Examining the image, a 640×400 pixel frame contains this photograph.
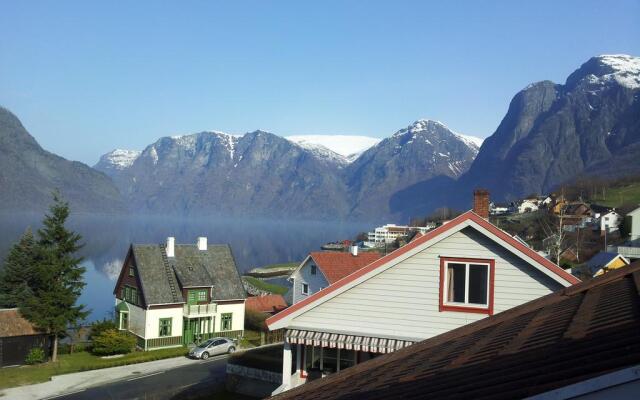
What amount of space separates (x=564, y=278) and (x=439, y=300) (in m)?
2.78

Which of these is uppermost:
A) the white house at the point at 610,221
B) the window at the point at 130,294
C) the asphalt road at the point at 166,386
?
the white house at the point at 610,221

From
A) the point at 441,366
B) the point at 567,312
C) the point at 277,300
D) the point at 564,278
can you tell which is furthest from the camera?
the point at 277,300

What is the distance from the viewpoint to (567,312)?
6754 millimetres

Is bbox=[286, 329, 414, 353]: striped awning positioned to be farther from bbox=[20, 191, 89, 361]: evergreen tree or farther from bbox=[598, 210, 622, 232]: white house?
bbox=[598, 210, 622, 232]: white house

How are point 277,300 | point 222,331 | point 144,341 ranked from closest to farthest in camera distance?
point 144,341 → point 222,331 → point 277,300

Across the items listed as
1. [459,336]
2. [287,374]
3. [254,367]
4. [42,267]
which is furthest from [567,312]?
[42,267]

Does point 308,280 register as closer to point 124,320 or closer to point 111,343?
point 124,320

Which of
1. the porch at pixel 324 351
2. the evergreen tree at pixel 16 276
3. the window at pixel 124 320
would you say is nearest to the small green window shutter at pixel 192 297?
the window at pixel 124 320

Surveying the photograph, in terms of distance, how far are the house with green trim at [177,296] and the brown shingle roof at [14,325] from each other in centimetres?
686

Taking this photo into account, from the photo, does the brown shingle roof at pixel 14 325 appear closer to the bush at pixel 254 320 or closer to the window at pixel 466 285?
the bush at pixel 254 320

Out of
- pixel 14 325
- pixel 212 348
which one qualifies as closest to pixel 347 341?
pixel 212 348

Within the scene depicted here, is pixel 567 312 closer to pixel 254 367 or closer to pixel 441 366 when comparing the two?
pixel 441 366

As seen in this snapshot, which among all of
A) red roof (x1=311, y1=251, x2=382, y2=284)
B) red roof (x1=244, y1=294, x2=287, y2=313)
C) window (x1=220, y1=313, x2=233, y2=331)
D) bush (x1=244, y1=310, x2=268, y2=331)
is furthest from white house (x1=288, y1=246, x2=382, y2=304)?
red roof (x1=244, y1=294, x2=287, y2=313)

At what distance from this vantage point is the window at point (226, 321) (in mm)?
41906
